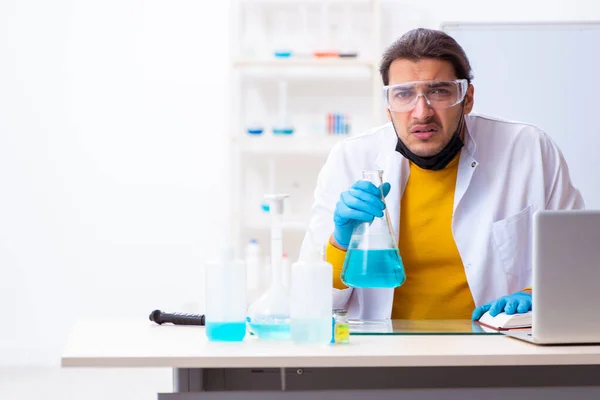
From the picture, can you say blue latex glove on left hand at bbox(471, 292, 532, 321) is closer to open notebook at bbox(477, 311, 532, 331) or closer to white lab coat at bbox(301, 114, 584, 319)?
open notebook at bbox(477, 311, 532, 331)

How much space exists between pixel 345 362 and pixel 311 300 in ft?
0.41

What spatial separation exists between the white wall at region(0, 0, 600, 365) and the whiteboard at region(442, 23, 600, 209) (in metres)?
1.33

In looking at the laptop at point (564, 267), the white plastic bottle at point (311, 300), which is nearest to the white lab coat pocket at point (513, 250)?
the laptop at point (564, 267)

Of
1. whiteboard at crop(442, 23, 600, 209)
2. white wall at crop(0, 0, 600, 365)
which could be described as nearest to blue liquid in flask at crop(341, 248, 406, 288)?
whiteboard at crop(442, 23, 600, 209)

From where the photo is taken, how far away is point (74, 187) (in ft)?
13.4

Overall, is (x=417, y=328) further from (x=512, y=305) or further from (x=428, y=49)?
(x=428, y=49)

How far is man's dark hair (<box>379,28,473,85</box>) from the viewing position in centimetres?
186

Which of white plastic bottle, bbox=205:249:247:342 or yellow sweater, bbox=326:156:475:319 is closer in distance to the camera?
white plastic bottle, bbox=205:249:247:342

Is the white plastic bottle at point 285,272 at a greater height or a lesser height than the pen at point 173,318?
greater

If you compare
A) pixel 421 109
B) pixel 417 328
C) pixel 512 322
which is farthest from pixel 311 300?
pixel 421 109

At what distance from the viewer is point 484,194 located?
77.5 inches

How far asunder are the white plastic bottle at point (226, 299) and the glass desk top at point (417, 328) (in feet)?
0.76

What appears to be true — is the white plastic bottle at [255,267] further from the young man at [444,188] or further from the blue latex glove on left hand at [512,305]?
the blue latex glove on left hand at [512,305]

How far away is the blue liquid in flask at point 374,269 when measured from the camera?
1.40 metres
